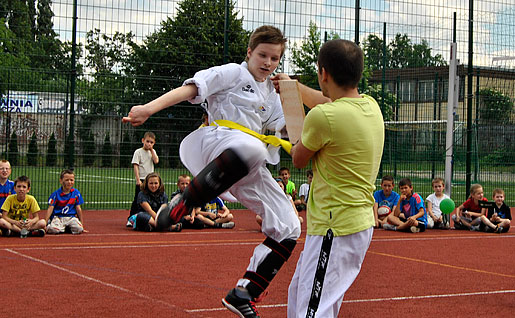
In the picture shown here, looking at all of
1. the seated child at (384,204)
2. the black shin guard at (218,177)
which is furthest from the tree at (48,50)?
the black shin guard at (218,177)

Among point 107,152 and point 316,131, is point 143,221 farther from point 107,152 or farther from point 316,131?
point 316,131

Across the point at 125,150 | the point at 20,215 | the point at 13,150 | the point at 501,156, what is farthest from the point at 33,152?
the point at 501,156

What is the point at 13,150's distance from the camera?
12.9 m

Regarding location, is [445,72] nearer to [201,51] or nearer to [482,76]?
[482,76]

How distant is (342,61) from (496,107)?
14128 mm

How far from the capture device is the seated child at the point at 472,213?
12.4m

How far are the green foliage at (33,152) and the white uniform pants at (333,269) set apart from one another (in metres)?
10.5

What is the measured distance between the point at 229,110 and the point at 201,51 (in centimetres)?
930

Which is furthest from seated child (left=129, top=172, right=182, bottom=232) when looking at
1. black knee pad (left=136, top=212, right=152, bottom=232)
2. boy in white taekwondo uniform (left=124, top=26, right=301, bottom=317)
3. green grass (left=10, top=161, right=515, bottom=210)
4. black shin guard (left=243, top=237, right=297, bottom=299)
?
black shin guard (left=243, top=237, right=297, bottom=299)

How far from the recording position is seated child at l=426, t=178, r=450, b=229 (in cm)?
1269

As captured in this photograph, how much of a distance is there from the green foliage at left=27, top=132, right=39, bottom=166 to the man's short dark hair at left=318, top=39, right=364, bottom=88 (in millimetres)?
10514

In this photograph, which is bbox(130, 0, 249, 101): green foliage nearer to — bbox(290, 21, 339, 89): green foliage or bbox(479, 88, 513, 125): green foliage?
bbox(290, 21, 339, 89): green foliage

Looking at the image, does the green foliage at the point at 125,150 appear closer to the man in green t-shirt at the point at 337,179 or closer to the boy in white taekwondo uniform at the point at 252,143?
the boy in white taekwondo uniform at the point at 252,143

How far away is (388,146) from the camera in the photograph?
16.4 meters
